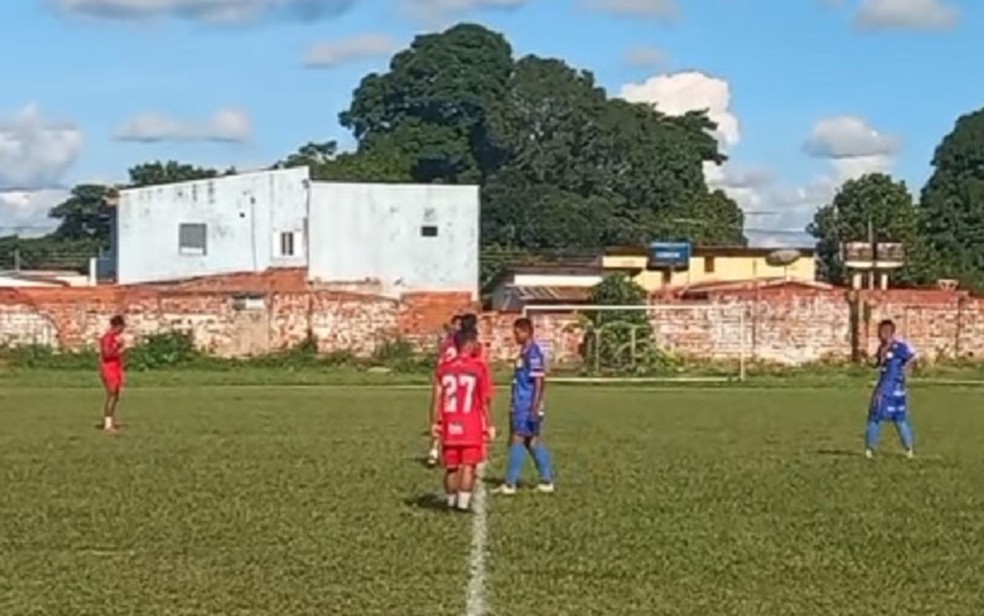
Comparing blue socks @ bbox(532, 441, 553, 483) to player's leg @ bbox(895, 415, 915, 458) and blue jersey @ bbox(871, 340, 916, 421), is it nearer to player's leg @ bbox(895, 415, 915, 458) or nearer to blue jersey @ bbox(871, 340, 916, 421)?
blue jersey @ bbox(871, 340, 916, 421)

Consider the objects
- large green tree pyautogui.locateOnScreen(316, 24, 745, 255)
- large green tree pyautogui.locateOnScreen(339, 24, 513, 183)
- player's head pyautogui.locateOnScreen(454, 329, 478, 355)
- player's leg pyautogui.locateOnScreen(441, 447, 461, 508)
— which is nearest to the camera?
player's leg pyautogui.locateOnScreen(441, 447, 461, 508)

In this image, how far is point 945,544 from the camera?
55.3 ft

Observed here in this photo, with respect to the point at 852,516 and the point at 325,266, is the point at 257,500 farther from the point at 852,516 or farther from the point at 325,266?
the point at 325,266

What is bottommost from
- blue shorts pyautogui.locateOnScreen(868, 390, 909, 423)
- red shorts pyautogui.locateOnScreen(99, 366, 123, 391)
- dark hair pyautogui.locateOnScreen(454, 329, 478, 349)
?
blue shorts pyautogui.locateOnScreen(868, 390, 909, 423)

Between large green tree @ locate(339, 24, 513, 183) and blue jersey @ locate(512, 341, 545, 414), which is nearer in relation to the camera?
blue jersey @ locate(512, 341, 545, 414)

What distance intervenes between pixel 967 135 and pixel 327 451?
351ft

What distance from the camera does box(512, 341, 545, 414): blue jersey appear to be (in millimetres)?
21094

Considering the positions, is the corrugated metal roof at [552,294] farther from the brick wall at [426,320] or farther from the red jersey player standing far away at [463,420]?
the red jersey player standing far away at [463,420]

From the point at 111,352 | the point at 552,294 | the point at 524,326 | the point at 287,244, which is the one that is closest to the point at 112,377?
the point at 111,352

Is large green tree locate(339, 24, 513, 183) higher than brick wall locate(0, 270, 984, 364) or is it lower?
higher

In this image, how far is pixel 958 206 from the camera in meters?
119

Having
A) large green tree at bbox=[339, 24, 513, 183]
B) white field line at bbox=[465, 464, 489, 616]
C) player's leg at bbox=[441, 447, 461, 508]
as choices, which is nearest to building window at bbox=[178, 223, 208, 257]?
large green tree at bbox=[339, 24, 513, 183]

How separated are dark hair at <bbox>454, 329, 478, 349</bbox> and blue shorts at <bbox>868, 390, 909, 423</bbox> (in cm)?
904

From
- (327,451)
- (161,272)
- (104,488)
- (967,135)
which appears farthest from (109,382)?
(967,135)
